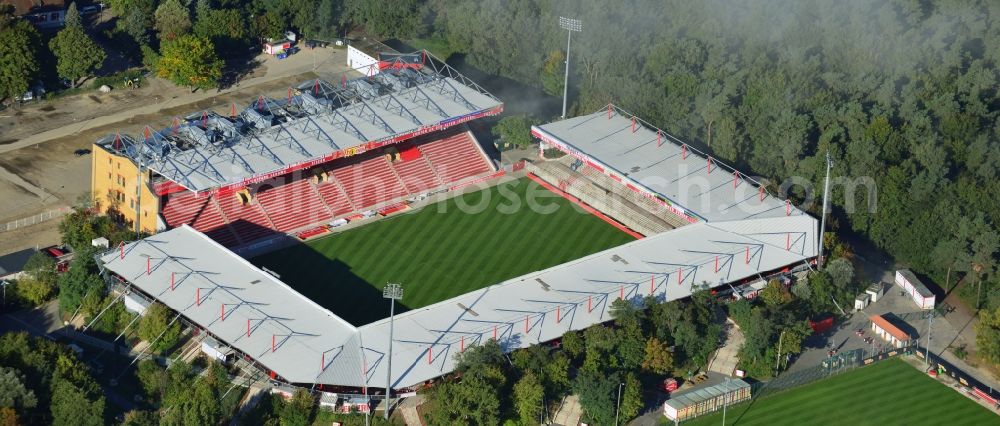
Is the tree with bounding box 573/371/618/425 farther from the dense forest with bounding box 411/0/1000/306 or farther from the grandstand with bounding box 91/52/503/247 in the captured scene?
the grandstand with bounding box 91/52/503/247

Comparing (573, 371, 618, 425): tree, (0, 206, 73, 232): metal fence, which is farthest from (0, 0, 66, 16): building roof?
(573, 371, 618, 425): tree

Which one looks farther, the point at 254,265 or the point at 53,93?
the point at 53,93

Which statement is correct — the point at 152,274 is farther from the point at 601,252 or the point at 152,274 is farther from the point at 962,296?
the point at 962,296

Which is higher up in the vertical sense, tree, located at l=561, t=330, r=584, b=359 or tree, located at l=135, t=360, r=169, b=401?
tree, located at l=561, t=330, r=584, b=359

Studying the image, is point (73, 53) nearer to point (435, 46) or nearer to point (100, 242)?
point (100, 242)

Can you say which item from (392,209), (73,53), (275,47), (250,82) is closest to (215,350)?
(392,209)

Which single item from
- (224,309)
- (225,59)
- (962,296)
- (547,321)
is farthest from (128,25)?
(962,296)
